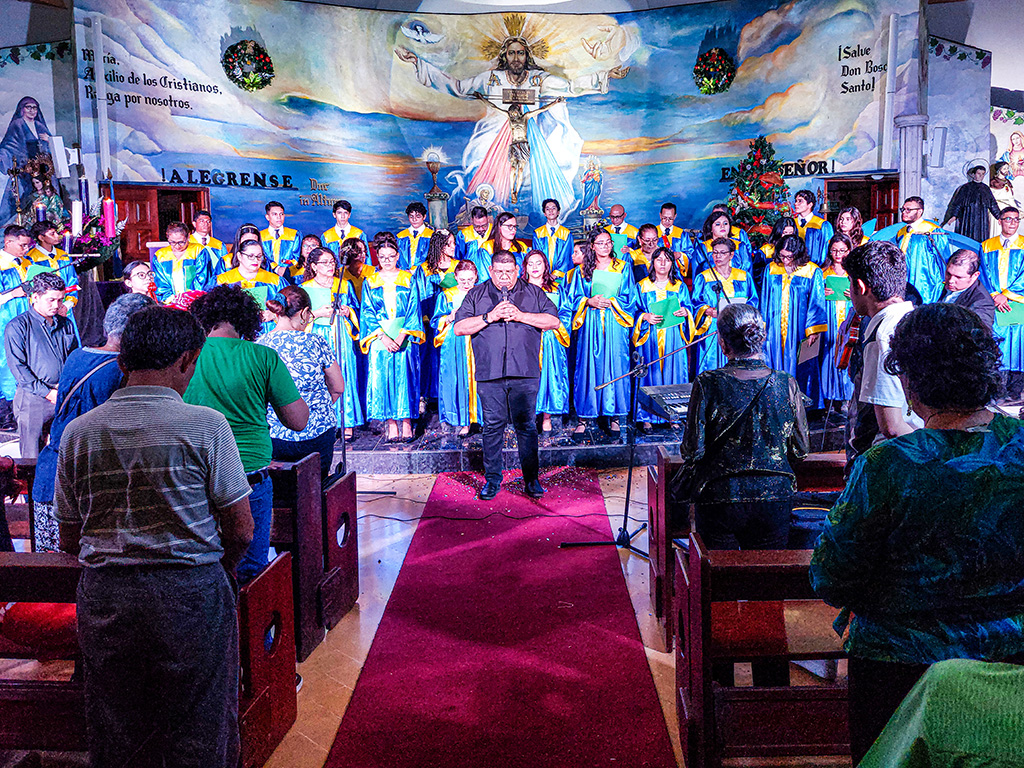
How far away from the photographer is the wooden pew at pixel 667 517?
13.1 ft

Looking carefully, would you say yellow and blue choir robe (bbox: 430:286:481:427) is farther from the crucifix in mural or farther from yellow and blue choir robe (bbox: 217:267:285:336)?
the crucifix in mural

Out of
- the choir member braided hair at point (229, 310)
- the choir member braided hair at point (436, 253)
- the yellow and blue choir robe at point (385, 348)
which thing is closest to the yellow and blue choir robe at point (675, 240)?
the choir member braided hair at point (436, 253)

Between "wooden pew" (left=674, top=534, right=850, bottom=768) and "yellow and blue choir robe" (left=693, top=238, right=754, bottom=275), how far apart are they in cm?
610

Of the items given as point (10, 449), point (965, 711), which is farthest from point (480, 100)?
point (965, 711)

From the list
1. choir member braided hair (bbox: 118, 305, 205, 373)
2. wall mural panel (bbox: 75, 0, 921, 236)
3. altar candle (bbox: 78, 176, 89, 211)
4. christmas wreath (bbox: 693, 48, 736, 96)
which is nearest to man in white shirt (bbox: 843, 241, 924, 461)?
choir member braided hair (bbox: 118, 305, 205, 373)

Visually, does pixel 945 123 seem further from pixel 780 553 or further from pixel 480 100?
pixel 780 553

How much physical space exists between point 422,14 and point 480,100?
66.9 inches

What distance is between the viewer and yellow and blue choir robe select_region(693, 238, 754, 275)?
8555mm

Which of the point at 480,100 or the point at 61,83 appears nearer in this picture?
the point at 61,83

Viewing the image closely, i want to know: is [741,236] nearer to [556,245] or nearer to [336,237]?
[556,245]

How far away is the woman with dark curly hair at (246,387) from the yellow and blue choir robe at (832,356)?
6.56 m

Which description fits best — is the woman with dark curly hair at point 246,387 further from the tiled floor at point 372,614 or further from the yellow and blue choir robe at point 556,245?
the yellow and blue choir robe at point 556,245

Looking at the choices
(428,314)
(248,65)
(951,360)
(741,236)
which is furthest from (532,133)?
(951,360)

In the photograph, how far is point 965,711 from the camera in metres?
0.82
